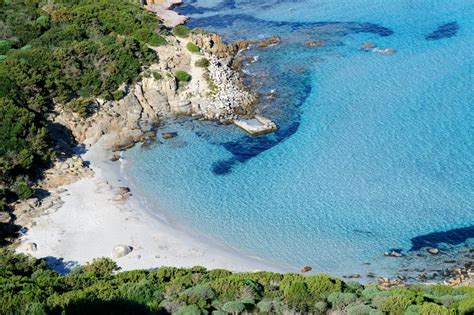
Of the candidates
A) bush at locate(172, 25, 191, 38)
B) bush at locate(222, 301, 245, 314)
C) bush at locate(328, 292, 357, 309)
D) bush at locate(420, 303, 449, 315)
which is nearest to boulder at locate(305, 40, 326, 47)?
bush at locate(172, 25, 191, 38)

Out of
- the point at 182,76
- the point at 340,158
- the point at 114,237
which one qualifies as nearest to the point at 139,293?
the point at 114,237

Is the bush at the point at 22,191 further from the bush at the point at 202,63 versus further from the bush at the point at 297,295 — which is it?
the bush at the point at 202,63

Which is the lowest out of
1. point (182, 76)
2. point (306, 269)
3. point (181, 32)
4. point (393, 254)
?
point (306, 269)

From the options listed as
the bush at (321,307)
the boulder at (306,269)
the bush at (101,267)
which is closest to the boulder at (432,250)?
the boulder at (306,269)

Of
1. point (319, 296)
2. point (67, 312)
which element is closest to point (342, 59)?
point (319, 296)

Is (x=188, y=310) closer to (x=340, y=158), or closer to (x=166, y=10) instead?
(x=340, y=158)

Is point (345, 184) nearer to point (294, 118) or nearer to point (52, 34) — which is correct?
point (294, 118)

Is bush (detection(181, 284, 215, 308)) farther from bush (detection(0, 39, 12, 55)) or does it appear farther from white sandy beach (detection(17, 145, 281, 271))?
bush (detection(0, 39, 12, 55))
